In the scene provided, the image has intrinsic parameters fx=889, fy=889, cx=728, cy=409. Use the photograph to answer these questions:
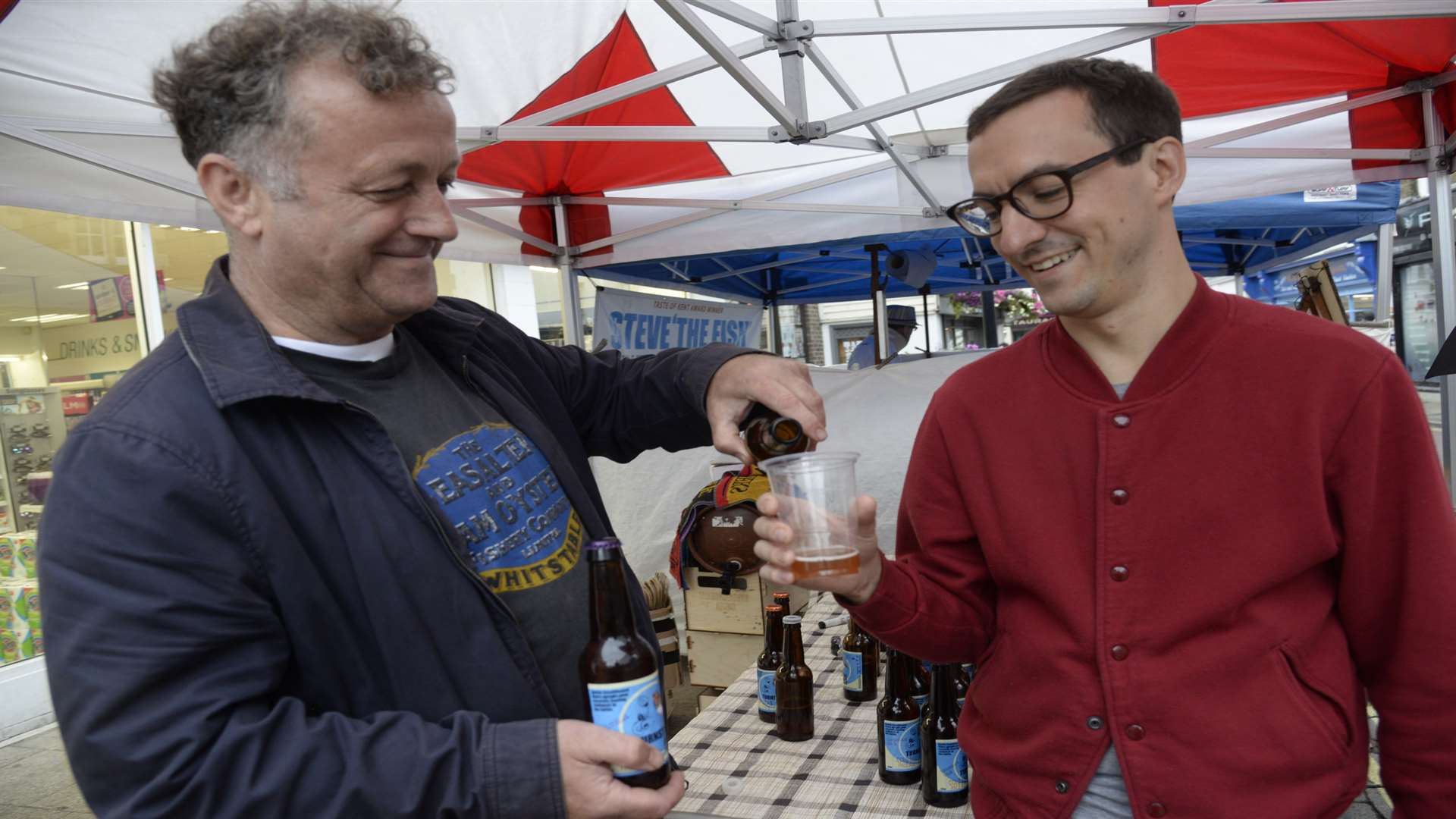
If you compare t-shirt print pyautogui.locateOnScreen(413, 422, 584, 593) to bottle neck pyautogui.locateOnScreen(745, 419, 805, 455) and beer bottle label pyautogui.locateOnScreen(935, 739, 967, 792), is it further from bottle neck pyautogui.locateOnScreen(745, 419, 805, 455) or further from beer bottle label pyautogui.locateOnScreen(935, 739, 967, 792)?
beer bottle label pyautogui.locateOnScreen(935, 739, 967, 792)

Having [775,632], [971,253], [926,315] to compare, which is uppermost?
[971,253]

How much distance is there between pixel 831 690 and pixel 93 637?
8.96 feet

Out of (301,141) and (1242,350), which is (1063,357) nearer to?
(1242,350)

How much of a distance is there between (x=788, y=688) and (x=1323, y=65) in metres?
4.02

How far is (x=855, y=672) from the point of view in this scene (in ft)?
10.6

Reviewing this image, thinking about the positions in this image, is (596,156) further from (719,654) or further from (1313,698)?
(1313,698)

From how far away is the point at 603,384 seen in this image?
84.7 inches

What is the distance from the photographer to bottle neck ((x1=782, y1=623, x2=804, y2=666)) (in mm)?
3117

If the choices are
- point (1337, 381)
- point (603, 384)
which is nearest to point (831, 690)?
point (603, 384)

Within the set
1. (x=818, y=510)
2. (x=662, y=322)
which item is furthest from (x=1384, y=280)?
(x=818, y=510)

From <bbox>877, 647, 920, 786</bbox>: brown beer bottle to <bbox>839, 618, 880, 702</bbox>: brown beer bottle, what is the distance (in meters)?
0.46

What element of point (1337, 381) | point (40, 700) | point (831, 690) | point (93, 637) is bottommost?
point (40, 700)

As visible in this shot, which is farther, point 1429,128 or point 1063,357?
point 1429,128

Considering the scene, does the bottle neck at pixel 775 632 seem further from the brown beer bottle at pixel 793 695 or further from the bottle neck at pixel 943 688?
the bottle neck at pixel 943 688
